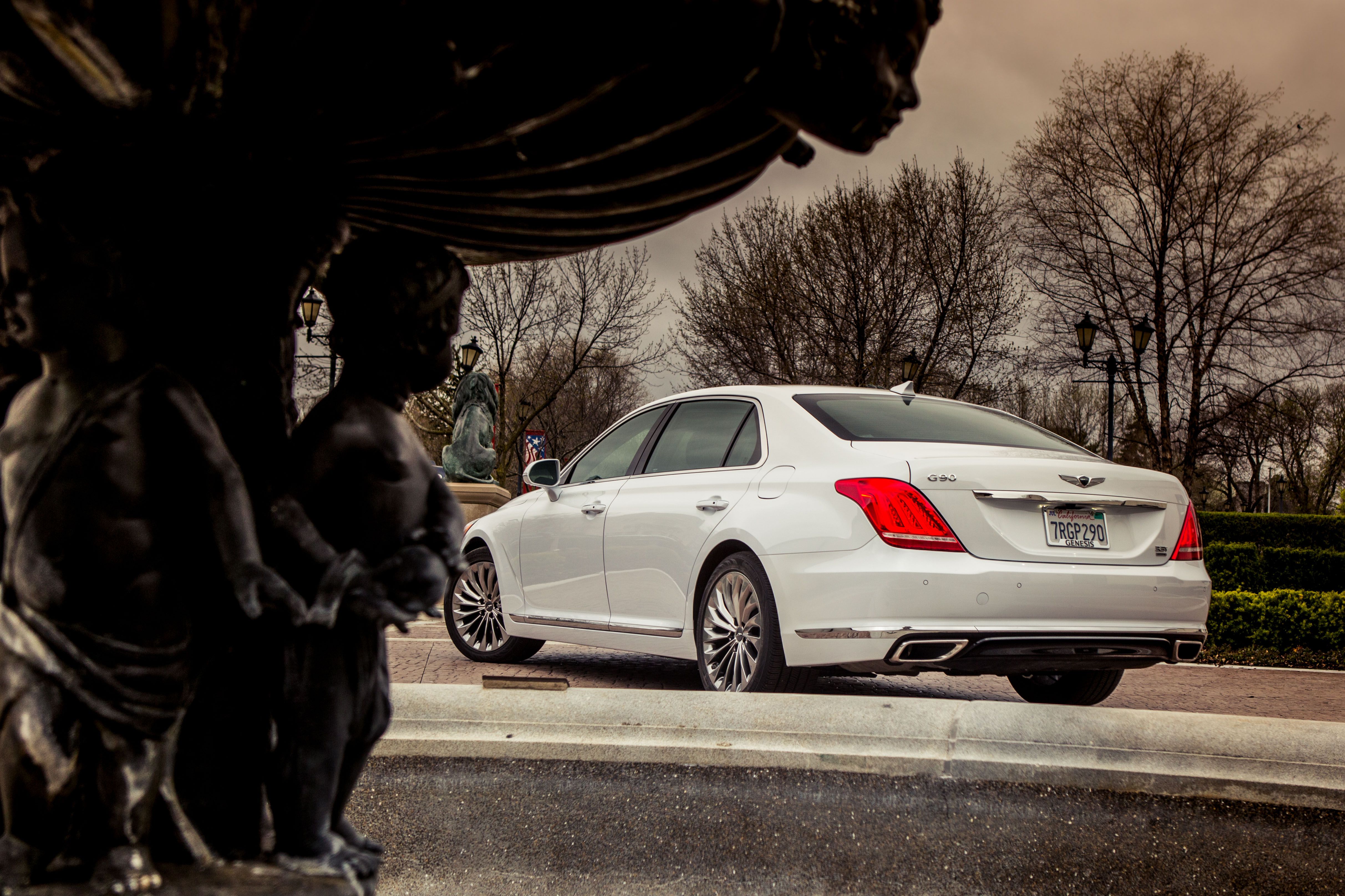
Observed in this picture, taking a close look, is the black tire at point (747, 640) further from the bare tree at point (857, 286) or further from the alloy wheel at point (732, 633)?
the bare tree at point (857, 286)

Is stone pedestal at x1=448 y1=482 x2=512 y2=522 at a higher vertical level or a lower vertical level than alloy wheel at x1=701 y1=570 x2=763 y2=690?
higher

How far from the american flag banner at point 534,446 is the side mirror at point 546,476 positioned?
30112 millimetres

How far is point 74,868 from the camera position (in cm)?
144

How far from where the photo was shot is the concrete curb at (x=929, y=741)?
284 cm

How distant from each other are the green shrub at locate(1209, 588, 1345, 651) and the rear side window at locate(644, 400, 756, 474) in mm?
6362

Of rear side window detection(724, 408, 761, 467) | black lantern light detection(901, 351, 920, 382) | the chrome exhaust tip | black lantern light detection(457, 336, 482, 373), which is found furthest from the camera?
black lantern light detection(901, 351, 920, 382)

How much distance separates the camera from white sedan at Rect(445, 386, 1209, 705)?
15.5ft

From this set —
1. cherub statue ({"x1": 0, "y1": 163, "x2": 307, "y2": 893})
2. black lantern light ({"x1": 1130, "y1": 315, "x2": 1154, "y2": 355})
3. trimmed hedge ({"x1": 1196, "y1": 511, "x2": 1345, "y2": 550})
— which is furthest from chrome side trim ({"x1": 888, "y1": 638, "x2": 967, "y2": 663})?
black lantern light ({"x1": 1130, "y1": 315, "x2": 1154, "y2": 355})

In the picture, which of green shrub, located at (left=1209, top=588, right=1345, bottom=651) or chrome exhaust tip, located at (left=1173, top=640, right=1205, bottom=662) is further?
green shrub, located at (left=1209, top=588, right=1345, bottom=651)

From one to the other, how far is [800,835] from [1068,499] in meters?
2.72

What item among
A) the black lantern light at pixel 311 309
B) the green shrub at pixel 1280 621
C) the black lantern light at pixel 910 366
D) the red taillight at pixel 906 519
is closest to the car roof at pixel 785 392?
the red taillight at pixel 906 519

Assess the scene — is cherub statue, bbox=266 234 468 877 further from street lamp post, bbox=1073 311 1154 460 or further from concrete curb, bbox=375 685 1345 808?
street lamp post, bbox=1073 311 1154 460

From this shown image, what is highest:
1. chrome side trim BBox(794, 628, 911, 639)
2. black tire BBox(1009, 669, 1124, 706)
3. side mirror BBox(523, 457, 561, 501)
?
side mirror BBox(523, 457, 561, 501)

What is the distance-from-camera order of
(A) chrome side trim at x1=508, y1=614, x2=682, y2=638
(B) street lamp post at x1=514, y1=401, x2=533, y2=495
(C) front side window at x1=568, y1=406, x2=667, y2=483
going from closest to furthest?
1. (A) chrome side trim at x1=508, y1=614, x2=682, y2=638
2. (C) front side window at x1=568, y1=406, x2=667, y2=483
3. (B) street lamp post at x1=514, y1=401, x2=533, y2=495
